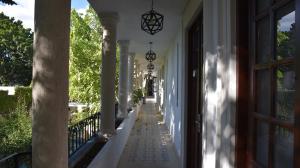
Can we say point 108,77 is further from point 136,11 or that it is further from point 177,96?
point 177,96

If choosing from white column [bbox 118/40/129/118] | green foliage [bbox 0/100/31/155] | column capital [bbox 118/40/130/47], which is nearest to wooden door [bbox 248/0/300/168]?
green foliage [bbox 0/100/31/155]

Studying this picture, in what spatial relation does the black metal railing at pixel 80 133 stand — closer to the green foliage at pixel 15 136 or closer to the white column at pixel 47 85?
the green foliage at pixel 15 136

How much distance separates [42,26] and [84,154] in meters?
3.16

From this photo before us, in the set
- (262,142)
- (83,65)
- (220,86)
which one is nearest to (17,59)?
(83,65)

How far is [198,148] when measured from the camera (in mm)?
5543

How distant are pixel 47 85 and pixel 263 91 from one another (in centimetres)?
164

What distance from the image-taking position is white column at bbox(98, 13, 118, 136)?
7598mm

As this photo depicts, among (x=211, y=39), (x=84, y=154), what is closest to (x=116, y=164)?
(x=84, y=154)

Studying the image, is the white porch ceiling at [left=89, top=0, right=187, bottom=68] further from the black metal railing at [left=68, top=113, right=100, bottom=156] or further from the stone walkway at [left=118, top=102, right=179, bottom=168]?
the stone walkway at [left=118, top=102, right=179, bottom=168]

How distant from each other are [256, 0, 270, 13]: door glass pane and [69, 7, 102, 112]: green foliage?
548 inches

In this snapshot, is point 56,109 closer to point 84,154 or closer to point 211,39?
point 211,39

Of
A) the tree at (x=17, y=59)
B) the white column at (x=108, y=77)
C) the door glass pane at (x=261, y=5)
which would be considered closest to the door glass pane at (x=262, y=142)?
the door glass pane at (x=261, y=5)

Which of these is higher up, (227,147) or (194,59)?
(194,59)

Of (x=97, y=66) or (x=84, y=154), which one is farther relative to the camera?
(x=97, y=66)
